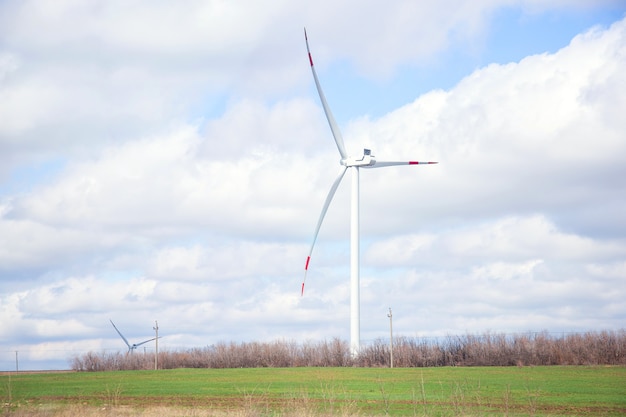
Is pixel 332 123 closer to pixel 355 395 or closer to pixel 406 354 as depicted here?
pixel 406 354

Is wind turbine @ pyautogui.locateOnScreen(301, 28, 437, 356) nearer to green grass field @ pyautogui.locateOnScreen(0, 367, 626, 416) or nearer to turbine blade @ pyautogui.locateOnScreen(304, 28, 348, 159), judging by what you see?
turbine blade @ pyautogui.locateOnScreen(304, 28, 348, 159)

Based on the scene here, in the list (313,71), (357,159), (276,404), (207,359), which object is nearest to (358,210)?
(357,159)

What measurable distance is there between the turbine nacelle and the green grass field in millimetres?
16261

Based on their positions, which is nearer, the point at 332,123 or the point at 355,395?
the point at 355,395

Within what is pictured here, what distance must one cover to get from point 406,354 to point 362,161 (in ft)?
44.8

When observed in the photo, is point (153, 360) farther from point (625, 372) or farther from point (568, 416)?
point (568, 416)

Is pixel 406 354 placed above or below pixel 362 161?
below

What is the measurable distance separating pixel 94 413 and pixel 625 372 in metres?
28.3

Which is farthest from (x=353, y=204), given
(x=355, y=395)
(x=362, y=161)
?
(x=355, y=395)

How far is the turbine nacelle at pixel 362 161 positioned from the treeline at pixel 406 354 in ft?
42.1

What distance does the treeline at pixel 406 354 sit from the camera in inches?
2072

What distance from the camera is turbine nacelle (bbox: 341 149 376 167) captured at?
56219 mm

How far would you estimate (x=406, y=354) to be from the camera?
56938mm

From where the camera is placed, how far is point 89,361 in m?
62.8
